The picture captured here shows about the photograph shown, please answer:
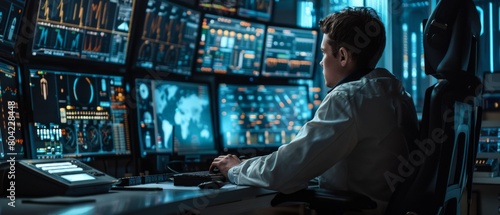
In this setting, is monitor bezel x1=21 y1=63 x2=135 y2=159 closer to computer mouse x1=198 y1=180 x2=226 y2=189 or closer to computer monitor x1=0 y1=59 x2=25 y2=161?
computer monitor x1=0 y1=59 x2=25 y2=161

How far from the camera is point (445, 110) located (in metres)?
2.00

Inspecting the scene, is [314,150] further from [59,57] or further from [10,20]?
[59,57]

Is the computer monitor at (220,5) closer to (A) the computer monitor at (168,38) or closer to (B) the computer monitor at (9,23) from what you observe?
(A) the computer monitor at (168,38)

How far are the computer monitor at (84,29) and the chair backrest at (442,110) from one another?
1.60 metres

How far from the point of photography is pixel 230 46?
4.08 meters

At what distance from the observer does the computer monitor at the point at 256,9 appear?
13.6 ft

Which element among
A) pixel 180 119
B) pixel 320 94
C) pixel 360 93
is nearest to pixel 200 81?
pixel 180 119

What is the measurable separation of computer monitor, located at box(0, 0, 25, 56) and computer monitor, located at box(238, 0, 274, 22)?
168 centimetres

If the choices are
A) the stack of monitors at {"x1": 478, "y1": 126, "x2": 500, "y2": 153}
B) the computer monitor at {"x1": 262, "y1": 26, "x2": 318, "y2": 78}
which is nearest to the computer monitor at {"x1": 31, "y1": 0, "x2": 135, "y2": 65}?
the computer monitor at {"x1": 262, "y1": 26, "x2": 318, "y2": 78}

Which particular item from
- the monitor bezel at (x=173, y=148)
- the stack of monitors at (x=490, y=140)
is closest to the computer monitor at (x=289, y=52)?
the monitor bezel at (x=173, y=148)

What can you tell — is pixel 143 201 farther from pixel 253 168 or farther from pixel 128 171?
pixel 128 171

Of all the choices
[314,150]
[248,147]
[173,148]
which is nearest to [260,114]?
[248,147]

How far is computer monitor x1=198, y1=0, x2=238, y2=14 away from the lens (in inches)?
154

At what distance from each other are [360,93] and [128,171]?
1667 mm
